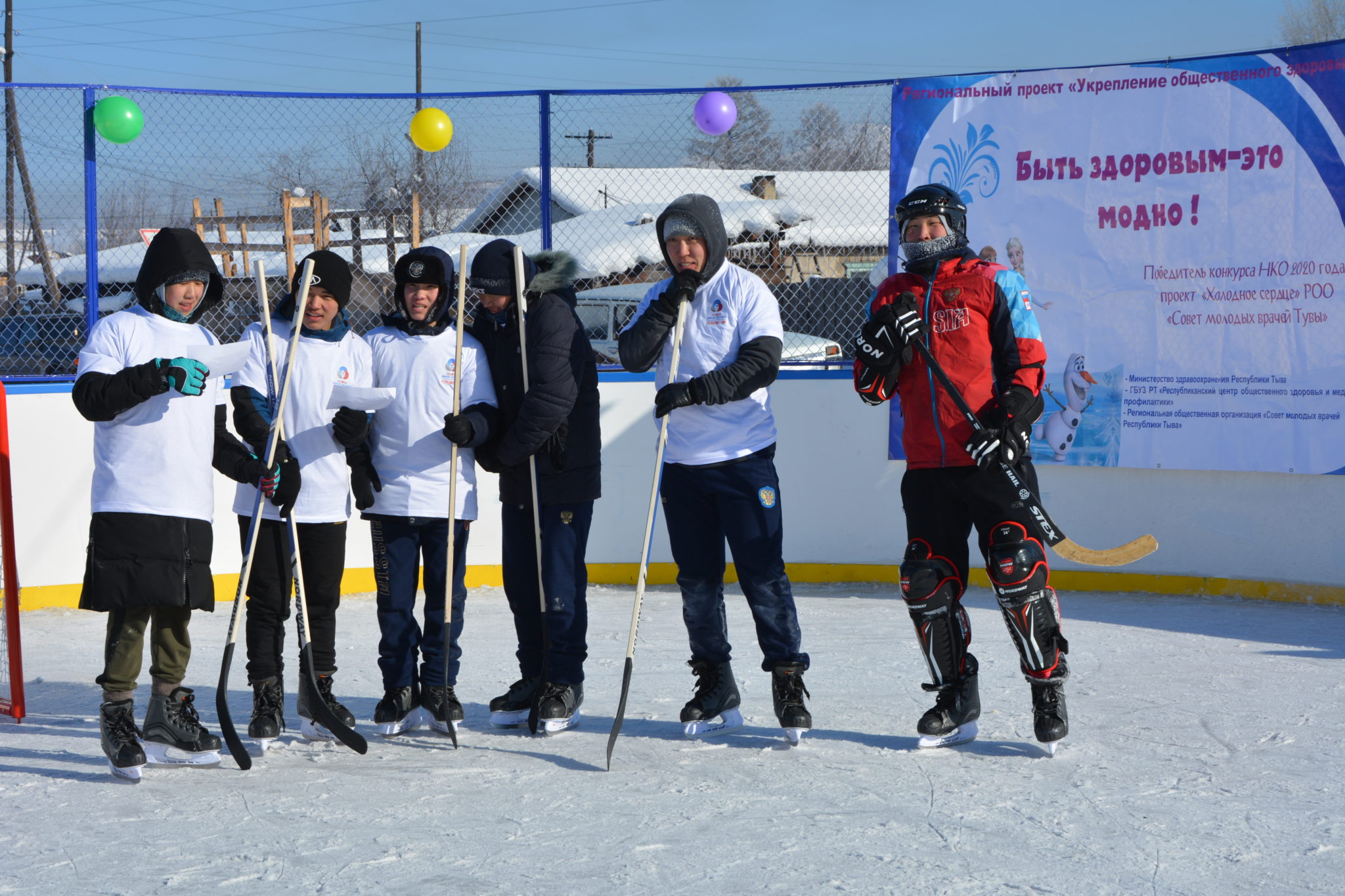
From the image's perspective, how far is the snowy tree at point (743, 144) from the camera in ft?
22.5

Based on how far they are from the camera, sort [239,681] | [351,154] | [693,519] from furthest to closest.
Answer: [351,154] < [239,681] < [693,519]

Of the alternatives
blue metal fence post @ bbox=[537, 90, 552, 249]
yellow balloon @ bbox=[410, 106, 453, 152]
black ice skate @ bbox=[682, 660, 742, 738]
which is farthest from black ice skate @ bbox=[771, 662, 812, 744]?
→ yellow balloon @ bbox=[410, 106, 453, 152]

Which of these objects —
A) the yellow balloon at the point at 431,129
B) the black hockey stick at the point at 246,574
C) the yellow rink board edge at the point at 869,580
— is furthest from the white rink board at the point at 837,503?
the black hockey stick at the point at 246,574

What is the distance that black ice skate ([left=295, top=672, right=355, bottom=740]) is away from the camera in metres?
4.02

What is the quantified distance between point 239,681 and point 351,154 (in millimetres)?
3052

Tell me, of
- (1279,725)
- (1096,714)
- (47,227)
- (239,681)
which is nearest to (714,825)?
(1096,714)

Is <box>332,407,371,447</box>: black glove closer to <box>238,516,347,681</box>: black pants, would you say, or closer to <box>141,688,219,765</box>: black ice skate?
<box>238,516,347,681</box>: black pants

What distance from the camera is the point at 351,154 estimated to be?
673 cm

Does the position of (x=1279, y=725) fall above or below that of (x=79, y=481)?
below

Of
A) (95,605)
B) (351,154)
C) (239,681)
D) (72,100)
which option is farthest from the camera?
(351,154)

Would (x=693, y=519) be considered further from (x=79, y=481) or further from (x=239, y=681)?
(x=79, y=481)

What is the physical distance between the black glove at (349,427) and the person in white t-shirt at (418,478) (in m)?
0.12

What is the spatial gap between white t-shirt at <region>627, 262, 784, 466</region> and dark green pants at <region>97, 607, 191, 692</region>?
162cm

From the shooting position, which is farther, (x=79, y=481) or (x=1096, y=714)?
(x=79, y=481)
